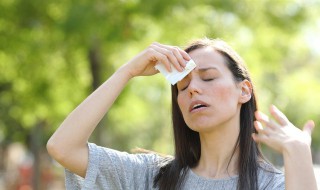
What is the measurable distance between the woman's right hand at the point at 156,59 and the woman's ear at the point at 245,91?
308mm

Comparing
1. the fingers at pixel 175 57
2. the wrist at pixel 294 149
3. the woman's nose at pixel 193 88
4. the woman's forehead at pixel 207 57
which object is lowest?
the wrist at pixel 294 149

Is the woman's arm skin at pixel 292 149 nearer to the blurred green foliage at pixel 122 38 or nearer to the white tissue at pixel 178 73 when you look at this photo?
the white tissue at pixel 178 73

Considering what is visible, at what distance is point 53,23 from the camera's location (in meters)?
11.4

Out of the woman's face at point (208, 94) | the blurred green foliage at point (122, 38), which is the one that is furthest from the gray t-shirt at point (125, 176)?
the blurred green foliage at point (122, 38)

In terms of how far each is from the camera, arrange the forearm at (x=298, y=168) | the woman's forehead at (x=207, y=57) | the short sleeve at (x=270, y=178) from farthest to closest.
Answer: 1. the woman's forehead at (x=207, y=57)
2. the short sleeve at (x=270, y=178)
3. the forearm at (x=298, y=168)

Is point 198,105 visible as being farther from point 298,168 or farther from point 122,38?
point 122,38

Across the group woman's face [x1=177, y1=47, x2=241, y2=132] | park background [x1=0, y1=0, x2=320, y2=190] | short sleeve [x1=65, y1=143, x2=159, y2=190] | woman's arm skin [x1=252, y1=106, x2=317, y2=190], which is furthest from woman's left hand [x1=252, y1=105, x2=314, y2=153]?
park background [x1=0, y1=0, x2=320, y2=190]

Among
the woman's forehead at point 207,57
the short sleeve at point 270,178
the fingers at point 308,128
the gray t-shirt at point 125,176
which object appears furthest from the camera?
the woman's forehead at point 207,57

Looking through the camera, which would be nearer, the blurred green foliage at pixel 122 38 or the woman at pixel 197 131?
the woman at pixel 197 131

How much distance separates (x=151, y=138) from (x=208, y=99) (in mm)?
29377

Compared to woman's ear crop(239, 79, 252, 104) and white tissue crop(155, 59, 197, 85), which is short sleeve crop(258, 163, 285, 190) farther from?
white tissue crop(155, 59, 197, 85)

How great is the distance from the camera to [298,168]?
2.64m

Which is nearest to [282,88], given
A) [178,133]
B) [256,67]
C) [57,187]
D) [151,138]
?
[256,67]

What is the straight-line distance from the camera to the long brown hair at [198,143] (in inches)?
124
